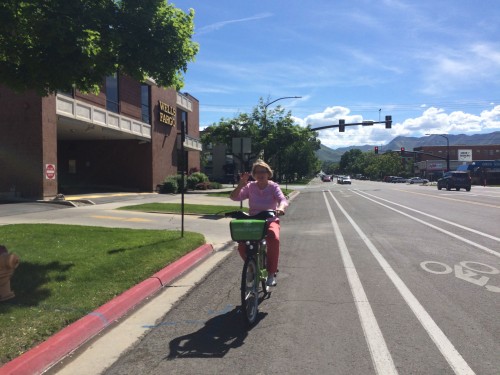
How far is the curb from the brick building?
47.6 ft

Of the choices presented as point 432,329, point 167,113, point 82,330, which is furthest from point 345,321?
point 167,113

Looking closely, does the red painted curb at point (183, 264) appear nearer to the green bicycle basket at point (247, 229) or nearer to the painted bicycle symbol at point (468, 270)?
the green bicycle basket at point (247, 229)

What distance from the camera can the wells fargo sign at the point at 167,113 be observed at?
35531 millimetres

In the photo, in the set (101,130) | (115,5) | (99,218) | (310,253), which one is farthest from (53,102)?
(310,253)

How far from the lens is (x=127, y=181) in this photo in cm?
3416

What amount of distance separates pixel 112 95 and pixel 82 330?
2671 centimetres

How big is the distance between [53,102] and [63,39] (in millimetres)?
16441

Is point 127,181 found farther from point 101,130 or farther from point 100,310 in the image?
point 100,310

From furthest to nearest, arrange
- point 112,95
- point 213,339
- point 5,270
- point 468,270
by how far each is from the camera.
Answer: point 112,95
point 468,270
point 5,270
point 213,339

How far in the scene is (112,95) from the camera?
29.4 metres

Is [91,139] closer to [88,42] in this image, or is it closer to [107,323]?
[88,42]

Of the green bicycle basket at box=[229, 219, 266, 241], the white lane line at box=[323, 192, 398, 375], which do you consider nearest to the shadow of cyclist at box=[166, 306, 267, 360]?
the green bicycle basket at box=[229, 219, 266, 241]

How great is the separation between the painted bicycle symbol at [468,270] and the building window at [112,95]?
24.7 meters

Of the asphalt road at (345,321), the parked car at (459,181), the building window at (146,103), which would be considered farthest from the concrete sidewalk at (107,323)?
the parked car at (459,181)
